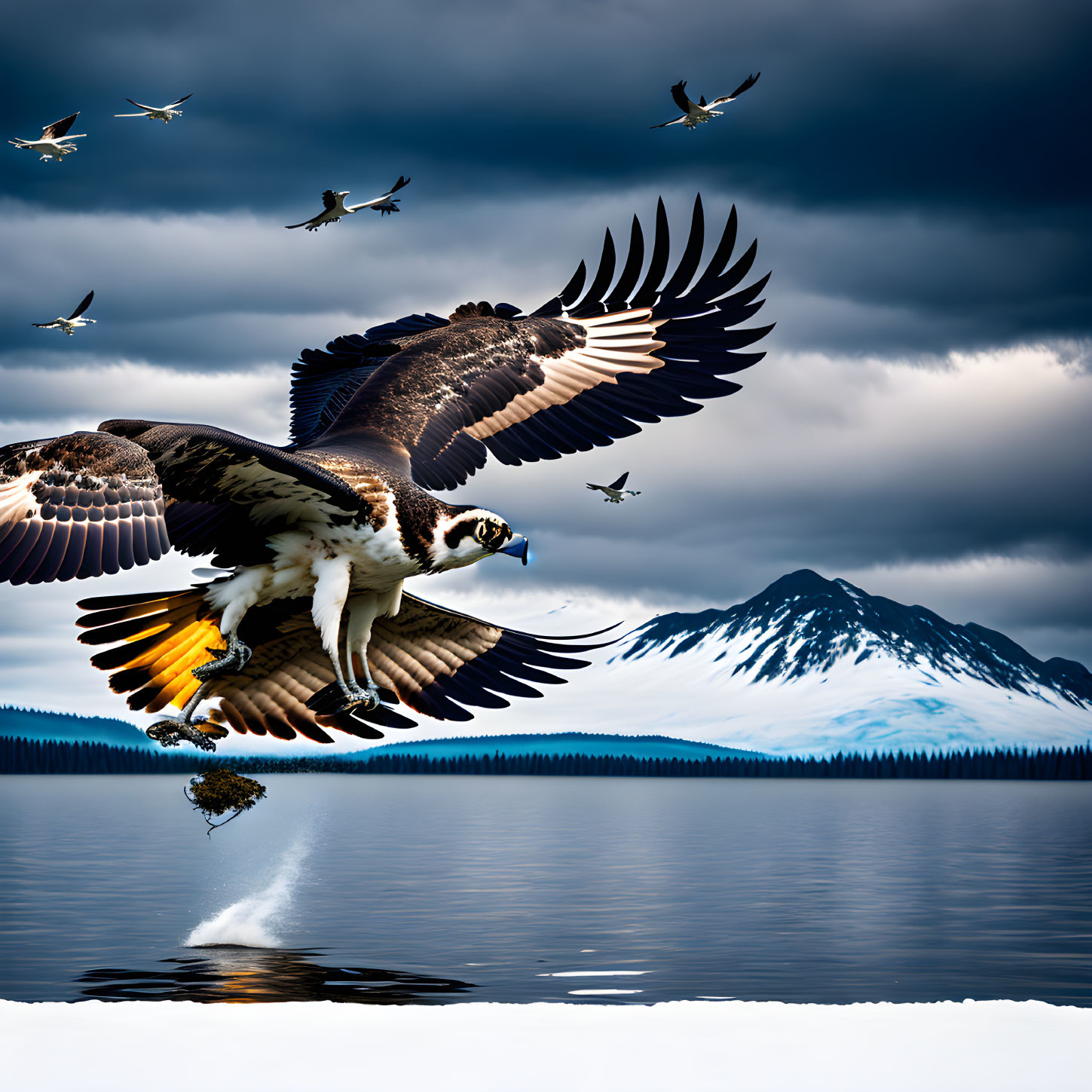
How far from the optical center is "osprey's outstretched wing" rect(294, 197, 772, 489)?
560 inches

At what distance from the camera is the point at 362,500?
401 inches

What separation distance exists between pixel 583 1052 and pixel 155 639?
14.9 m

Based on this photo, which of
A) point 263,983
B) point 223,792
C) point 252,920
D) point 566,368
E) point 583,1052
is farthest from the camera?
point 252,920

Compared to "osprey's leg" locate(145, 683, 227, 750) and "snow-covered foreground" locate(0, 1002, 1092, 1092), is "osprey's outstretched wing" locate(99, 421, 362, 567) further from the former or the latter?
"snow-covered foreground" locate(0, 1002, 1092, 1092)

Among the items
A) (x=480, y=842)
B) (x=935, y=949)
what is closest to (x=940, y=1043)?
(x=935, y=949)

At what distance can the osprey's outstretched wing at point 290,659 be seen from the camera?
1196 centimetres

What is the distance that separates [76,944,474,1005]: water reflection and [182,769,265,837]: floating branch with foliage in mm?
10483

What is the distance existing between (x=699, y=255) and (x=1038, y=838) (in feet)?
470

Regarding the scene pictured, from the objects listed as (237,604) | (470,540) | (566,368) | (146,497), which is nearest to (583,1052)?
(566,368)

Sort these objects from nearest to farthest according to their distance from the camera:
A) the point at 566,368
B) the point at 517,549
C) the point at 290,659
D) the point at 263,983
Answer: the point at 517,549 < the point at 290,659 < the point at 566,368 < the point at 263,983

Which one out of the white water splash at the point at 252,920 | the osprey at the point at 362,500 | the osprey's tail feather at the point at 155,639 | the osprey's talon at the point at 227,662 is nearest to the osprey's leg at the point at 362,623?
the osprey at the point at 362,500

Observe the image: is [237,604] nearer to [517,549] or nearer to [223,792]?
[517,549]

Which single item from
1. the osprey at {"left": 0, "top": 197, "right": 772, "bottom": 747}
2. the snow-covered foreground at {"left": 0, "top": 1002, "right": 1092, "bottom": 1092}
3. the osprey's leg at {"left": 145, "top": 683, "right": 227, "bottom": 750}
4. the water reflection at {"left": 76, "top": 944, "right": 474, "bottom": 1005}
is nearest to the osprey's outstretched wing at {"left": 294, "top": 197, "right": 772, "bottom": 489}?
the osprey at {"left": 0, "top": 197, "right": 772, "bottom": 747}

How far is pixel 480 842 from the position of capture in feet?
416
